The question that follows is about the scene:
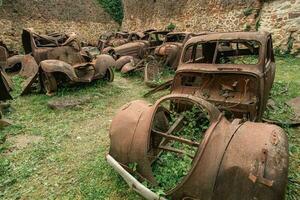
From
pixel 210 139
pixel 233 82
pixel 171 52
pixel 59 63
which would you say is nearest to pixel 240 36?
pixel 233 82

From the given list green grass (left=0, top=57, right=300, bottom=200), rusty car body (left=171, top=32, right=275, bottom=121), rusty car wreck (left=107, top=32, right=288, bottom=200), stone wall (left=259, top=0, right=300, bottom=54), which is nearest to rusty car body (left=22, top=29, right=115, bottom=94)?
green grass (left=0, top=57, right=300, bottom=200)

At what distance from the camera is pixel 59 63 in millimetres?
7078

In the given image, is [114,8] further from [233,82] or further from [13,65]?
[233,82]

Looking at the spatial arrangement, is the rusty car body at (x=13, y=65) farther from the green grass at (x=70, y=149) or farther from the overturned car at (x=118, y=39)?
the overturned car at (x=118, y=39)

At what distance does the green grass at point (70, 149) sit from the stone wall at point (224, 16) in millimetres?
3521

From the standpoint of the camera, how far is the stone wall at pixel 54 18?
16141 millimetres

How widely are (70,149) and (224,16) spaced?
1077 cm

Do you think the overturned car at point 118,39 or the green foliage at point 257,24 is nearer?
the green foliage at point 257,24

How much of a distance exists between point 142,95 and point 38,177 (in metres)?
3.88

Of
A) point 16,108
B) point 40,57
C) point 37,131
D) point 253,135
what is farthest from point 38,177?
point 40,57

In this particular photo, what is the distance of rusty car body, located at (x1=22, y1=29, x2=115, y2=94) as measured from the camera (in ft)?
23.1

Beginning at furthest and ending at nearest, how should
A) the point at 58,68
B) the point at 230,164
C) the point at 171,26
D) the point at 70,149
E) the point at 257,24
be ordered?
1. the point at 171,26
2. the point at 257,24
3. the point at 58,68
4. the point at 70,149
5. the point at 230,164

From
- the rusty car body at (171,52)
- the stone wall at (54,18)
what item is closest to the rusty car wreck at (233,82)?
the rusty car body at (171,52)

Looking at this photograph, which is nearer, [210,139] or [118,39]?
[210,139]
